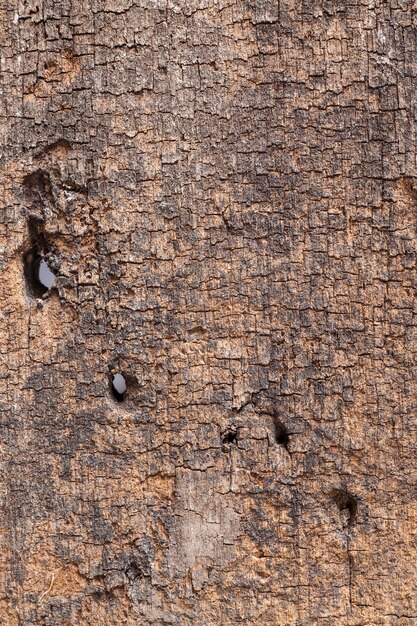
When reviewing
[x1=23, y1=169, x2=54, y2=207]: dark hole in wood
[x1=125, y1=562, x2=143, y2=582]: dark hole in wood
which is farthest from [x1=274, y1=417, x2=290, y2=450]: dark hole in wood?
[x1=23, y1=169, x2=54, y2=207]: dark hole in wood

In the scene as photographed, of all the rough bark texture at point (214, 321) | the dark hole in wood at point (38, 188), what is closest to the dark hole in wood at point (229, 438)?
the rough bark texture at point (214, 321)

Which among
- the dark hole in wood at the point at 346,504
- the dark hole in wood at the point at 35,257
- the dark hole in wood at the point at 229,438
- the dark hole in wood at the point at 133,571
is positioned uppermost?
the dark hole in wood at the point at 35,257

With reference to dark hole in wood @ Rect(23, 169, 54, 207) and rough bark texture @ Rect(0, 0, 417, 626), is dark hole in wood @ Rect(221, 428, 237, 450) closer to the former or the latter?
rough bark texture @ Rect(0, 0, 417, 626)

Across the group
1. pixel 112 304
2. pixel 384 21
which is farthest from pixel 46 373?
pixel 384 21

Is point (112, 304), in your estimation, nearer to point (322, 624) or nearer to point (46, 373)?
point (46, 373)

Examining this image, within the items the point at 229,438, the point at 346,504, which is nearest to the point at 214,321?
→ the point at 229,438

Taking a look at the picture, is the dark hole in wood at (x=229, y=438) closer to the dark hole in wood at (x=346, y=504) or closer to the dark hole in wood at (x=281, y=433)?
the dark hole in wood at (x=281, y=433)

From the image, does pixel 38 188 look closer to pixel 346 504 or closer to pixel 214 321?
pixel 214 321

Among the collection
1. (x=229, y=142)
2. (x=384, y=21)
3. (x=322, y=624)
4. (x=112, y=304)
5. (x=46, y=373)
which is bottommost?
(x=322, y=624)
